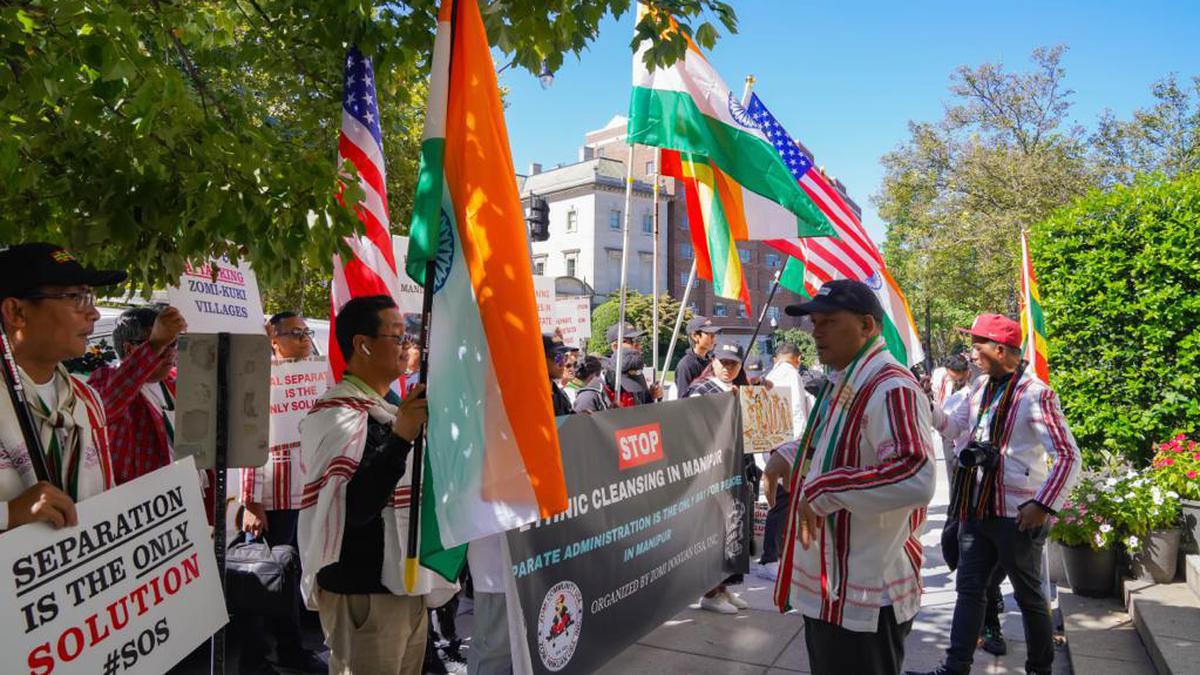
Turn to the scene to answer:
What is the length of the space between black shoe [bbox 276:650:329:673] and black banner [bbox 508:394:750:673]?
1.94 m

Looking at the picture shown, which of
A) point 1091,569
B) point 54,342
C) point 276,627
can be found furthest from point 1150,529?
point 54,342

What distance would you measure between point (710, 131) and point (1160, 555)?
180 inches

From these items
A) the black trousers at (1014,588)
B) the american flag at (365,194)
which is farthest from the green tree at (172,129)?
the black trousers at (1014,588)

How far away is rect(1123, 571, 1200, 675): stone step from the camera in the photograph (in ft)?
15.3

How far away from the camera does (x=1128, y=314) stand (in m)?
7.78

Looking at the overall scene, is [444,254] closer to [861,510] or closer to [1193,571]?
[861,510]

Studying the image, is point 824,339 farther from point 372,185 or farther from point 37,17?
point 37,17

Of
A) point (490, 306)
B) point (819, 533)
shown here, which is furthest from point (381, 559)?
point (819, 533)

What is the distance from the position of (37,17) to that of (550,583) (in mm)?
3220

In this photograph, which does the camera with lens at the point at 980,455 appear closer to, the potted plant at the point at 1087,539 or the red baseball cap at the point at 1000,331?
the red baseball cap at the point at 1000,331

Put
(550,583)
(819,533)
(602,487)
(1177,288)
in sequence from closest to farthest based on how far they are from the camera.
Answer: (819,533), (550,583), (602,487), (1177,288)

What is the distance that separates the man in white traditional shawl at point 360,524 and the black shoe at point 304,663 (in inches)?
97.4

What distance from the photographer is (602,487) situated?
4.46 meters

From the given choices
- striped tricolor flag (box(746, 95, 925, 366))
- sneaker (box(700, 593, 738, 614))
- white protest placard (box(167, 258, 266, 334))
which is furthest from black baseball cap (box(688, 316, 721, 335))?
white protest placard (box(167, 258, 266, 334))
